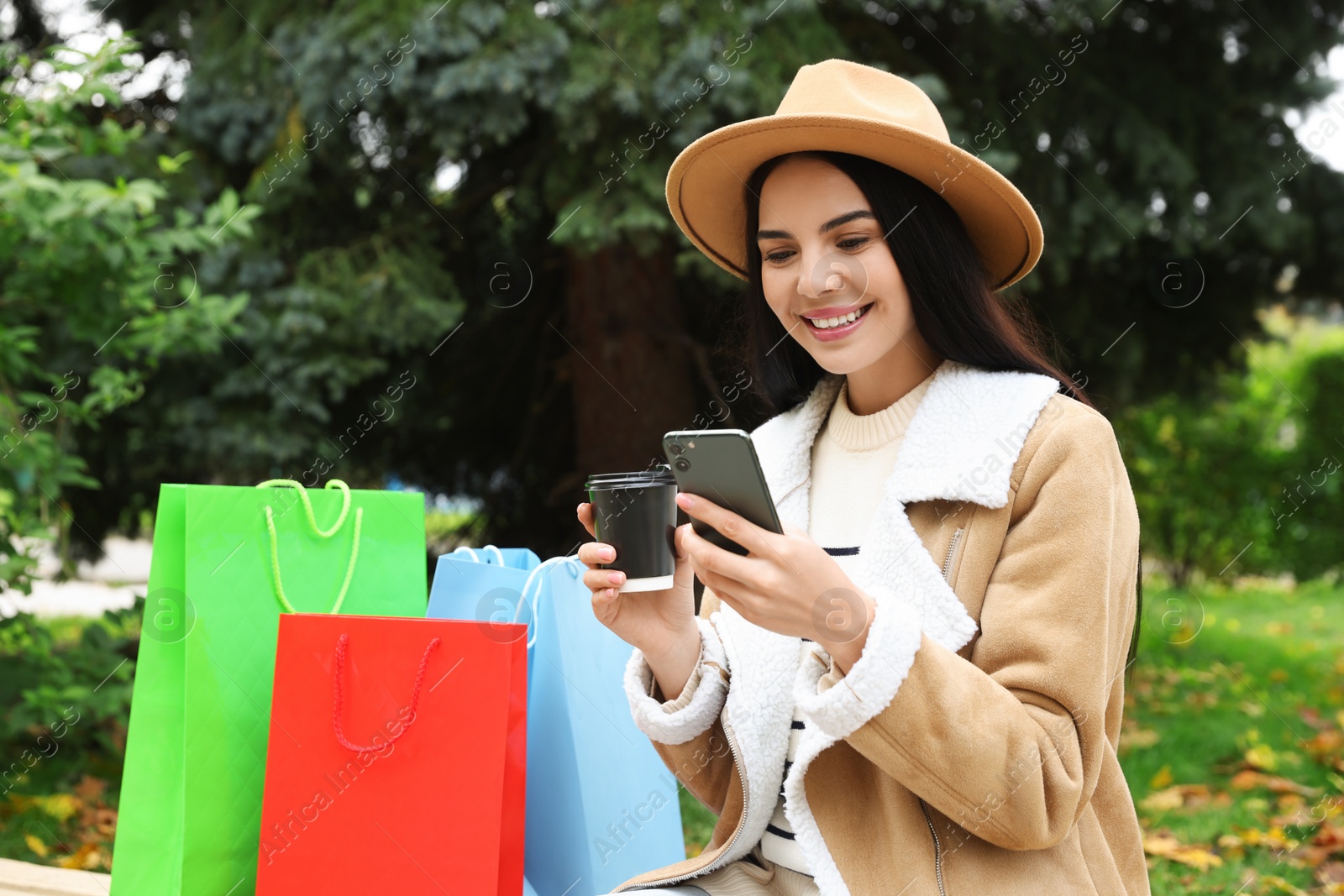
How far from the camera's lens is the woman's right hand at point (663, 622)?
179cm

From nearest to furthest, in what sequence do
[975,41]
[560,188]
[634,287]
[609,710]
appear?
[609,710] → [560,188] → [975,41] → [634,287]

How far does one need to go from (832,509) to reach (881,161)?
591 mm

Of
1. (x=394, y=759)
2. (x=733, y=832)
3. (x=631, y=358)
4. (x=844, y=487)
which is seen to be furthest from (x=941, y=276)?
(x=631, y=358)

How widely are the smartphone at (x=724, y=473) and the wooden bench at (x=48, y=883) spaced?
63.8 inches

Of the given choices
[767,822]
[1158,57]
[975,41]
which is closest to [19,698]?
[767,822]

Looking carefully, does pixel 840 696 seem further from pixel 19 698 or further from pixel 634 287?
pixel 634 287

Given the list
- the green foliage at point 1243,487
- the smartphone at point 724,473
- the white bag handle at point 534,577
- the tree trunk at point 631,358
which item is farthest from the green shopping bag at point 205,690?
the green foliage at point 1243,487

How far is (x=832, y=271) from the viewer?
5.77 feet

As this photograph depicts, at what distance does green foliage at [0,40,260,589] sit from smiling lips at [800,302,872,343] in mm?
2417

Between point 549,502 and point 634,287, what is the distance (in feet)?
3.68

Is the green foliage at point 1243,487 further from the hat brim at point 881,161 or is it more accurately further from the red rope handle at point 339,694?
the red rope handle at point 339,694

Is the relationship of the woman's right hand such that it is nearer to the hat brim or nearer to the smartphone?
the smartphone

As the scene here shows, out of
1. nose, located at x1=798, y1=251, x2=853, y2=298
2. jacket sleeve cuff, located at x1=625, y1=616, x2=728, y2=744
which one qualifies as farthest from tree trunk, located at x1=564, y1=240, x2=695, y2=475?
nose, located at x1=798, y1=251, x2=853, y2=298

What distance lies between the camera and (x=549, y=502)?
5.35 m
